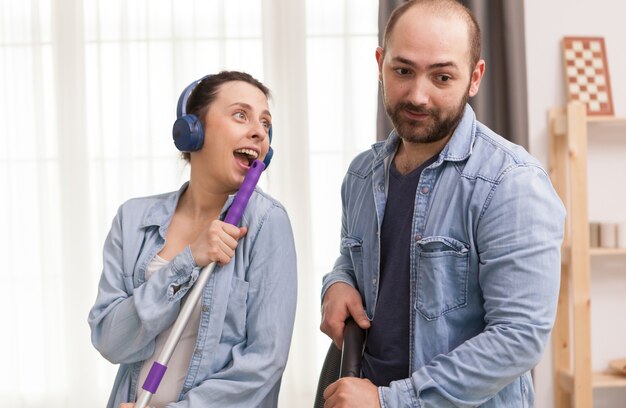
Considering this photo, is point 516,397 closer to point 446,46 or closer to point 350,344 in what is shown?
point 350,344

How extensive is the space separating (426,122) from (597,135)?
2206mm

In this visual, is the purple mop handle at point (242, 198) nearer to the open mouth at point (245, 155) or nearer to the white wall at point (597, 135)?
the open mouth at point (245, 155)

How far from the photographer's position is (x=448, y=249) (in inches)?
53.9

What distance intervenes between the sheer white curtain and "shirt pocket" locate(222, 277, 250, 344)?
1.70 m

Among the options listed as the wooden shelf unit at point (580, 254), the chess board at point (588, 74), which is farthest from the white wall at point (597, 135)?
the wooden shelf unit at point (580, 254)

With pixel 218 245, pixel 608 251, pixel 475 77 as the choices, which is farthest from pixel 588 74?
pixel 218 245

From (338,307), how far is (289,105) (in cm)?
188

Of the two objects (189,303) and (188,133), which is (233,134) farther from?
(189,303)

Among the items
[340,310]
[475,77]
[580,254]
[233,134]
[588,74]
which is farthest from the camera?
[588,74]

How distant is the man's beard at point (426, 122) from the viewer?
138 cm

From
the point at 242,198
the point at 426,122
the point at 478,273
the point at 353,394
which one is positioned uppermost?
the point at 426,122

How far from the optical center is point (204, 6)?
131 inches

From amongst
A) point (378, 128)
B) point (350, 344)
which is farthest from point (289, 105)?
point (350, 344)

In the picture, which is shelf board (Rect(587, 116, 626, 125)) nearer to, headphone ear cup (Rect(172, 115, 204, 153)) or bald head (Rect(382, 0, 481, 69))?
bald head (Rect(382, 0, 481, 69))
